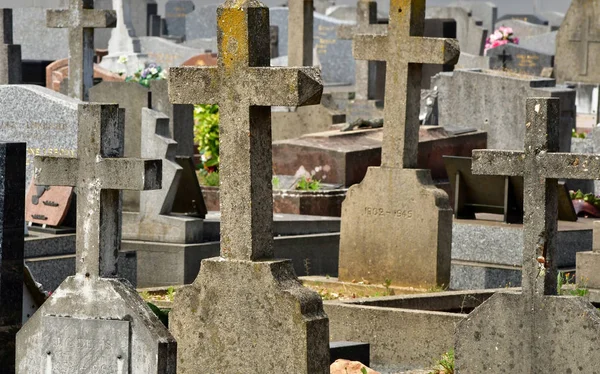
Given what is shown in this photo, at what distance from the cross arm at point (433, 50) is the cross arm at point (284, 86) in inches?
146

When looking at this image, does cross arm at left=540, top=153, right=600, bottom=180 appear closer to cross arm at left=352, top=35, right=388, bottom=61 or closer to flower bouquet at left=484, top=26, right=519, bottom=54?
cross arm at left=352, top=35, right=388, bottom=61

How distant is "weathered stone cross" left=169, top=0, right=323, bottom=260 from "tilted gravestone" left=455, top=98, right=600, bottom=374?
977 mm

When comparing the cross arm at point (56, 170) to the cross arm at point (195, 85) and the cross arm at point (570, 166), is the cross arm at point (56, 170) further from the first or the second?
the cross arm at point (570, 166)

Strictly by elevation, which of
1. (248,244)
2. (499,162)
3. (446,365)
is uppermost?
(499,162)

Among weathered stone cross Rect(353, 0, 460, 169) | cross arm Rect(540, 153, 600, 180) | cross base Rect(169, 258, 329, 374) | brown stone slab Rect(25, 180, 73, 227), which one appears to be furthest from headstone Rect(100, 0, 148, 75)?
cross arm Rect(540, 153, 600, 180)

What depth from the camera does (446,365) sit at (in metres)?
8.23

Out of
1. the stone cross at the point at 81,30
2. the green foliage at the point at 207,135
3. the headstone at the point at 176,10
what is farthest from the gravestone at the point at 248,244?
the headstone at the point at 176,10

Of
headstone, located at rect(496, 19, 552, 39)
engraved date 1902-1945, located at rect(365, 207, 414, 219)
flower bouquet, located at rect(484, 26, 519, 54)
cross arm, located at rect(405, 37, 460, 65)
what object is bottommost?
engraved date 1902-1945, located at rect(365, 207, 414, 219)

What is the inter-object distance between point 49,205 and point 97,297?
5230 mm

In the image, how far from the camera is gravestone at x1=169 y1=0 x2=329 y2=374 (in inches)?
282

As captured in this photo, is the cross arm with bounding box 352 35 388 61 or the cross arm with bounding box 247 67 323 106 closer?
the cross arm with bounding box 247 67 323 106

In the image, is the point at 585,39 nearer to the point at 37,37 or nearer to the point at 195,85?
the point at 37,37

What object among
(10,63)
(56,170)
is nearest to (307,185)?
(10,63)

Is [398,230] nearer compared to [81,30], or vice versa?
[398,230]
